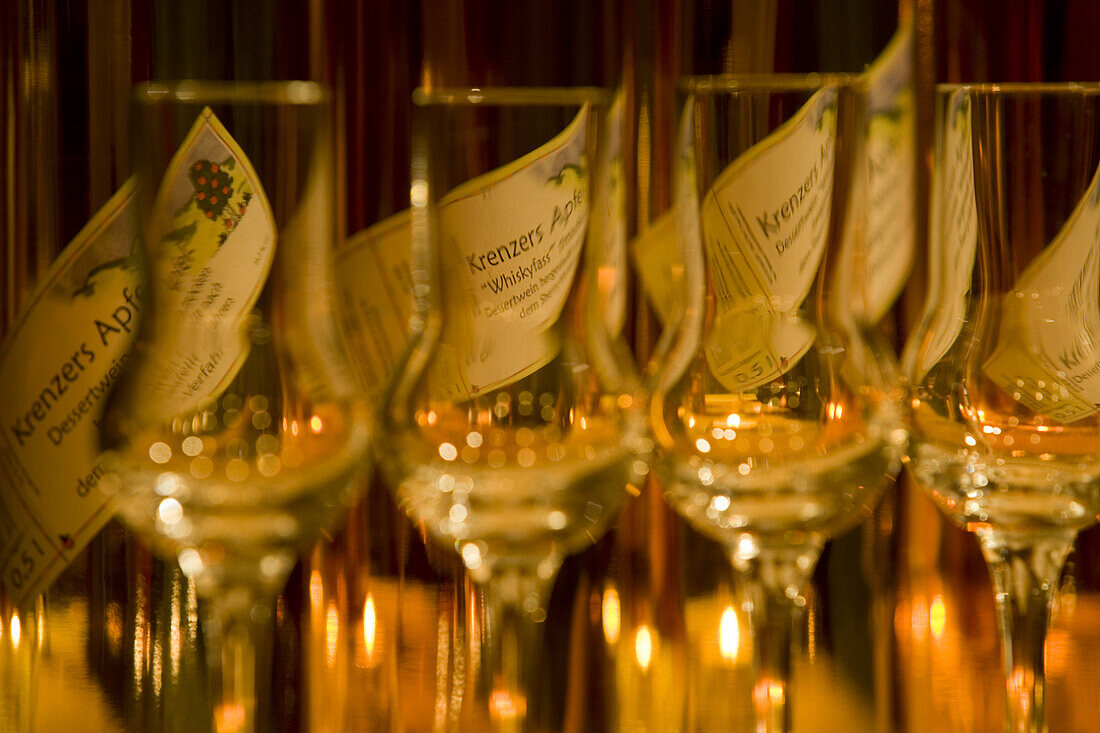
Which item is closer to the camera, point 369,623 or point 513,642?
point 513,642

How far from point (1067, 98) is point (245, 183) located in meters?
0.33

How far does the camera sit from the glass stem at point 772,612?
1.99ft

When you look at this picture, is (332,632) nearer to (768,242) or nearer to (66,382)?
(66,382)

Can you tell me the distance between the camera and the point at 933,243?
688 millimetres

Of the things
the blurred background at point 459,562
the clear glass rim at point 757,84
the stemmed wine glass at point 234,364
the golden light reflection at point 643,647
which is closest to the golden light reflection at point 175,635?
the blurred background at point 459,562

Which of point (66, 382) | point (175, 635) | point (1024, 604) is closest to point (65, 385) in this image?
point (66, 382)

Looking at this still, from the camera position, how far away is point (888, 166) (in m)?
0.77

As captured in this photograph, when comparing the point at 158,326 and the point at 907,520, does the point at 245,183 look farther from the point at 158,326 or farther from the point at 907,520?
the point at 907,520

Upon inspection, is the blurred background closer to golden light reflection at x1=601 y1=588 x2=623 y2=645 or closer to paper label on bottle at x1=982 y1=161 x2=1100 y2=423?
golden light reflection at x1=601 y1=588 x2=623 y2=645

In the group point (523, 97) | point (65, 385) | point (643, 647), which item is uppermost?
point (523, 97)

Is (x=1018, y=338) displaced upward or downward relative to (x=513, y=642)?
upward

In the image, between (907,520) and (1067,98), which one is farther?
(907,520)

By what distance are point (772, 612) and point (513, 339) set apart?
153 millimetres

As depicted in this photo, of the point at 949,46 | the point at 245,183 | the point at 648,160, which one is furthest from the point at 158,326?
the point at 949,46
